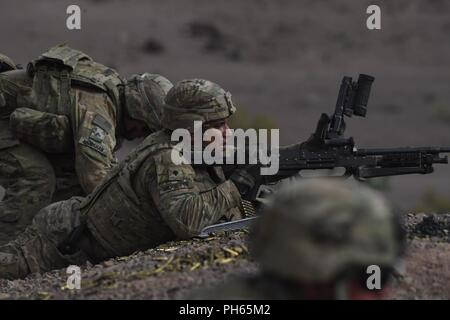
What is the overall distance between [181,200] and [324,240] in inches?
129

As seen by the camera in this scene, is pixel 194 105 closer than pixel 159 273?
No

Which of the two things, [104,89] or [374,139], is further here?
[374,139]

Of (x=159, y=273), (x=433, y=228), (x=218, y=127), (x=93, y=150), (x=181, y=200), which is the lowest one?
(x=159, y=273)

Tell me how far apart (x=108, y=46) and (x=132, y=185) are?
1912cm

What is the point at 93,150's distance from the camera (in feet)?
32.1

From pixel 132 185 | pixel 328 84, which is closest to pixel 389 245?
pixel 132 185

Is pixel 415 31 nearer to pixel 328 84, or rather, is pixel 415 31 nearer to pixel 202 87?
pixel 328 84

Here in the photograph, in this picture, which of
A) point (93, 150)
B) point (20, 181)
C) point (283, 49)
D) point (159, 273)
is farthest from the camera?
point (283, 49)

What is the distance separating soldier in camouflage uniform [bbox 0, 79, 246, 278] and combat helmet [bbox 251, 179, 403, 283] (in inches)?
124

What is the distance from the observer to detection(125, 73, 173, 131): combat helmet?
33.2ft

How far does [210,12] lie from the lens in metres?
29.2

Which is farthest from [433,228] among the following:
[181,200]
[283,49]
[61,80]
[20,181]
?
[283,49]

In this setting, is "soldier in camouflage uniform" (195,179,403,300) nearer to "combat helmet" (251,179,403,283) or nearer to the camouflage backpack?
"combat helmet" (251,179,403,283)

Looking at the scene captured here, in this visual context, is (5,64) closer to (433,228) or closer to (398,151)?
(398,151)
